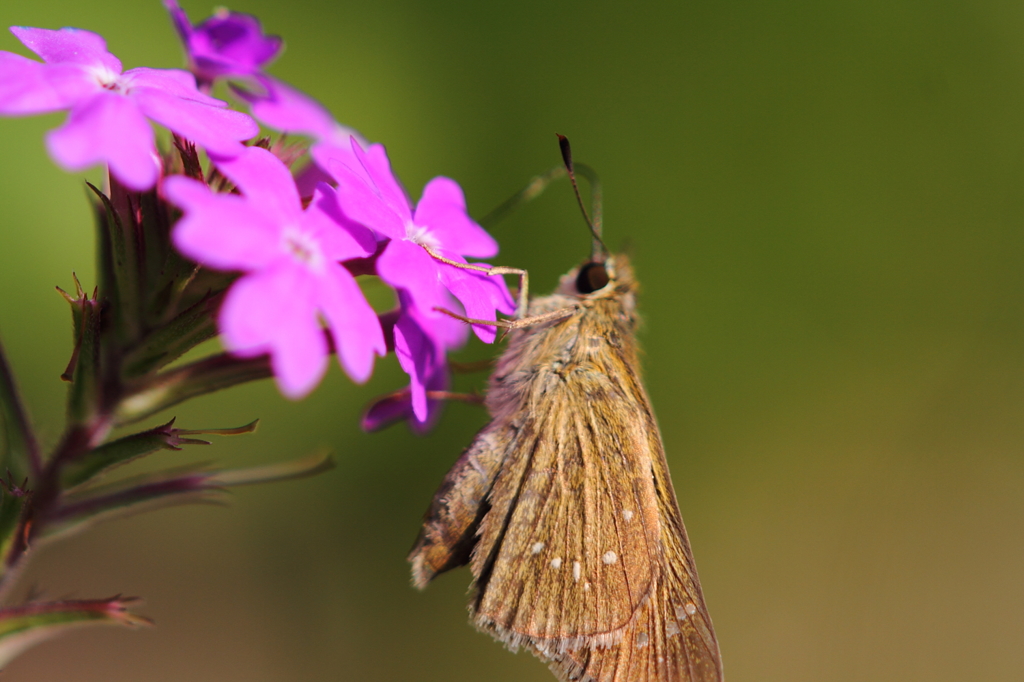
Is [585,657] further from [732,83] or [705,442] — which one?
[732,83]

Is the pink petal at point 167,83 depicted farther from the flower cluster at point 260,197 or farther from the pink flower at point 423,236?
the pink flower at point 423,236

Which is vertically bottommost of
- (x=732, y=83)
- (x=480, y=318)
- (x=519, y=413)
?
(x=519, y=413)

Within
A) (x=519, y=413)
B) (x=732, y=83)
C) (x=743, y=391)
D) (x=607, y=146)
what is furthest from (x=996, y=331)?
(x=519, y=413)

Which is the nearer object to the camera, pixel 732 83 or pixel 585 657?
pixel 585 657

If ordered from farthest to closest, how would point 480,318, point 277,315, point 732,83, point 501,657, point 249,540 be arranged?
point 732,83
point 501,657
point 249,540
point 480,318
point 277,315

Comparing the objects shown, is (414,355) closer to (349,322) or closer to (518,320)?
(349,322)

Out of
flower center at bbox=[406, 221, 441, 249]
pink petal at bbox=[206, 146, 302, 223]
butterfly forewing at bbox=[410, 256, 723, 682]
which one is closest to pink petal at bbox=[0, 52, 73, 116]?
pink petal at bbox=[206, 146, 302, 223]

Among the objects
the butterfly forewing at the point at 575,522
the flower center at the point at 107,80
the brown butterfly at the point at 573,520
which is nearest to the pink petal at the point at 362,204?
the flower center at the point at 107,80

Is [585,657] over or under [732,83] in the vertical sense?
under
